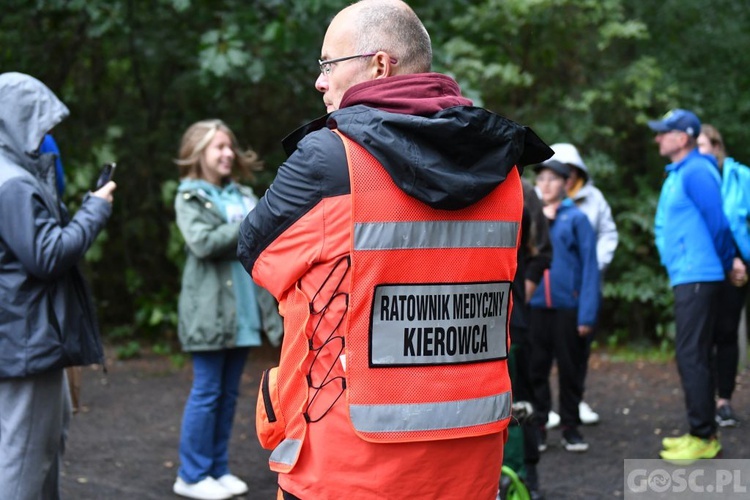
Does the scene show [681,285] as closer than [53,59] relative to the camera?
Yes

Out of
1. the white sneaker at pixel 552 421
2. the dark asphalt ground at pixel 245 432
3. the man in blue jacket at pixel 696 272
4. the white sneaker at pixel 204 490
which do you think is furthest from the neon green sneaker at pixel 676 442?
the white sneaker at pixel 204 490

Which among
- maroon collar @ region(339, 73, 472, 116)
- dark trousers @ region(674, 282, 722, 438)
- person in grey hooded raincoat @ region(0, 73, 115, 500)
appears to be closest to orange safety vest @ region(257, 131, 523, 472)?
maroon collar @ region(339, 73, 472, 116)

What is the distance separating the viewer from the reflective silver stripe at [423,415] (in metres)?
2.50

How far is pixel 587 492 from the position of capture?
5801 mm

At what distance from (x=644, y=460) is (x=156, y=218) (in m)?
7.05

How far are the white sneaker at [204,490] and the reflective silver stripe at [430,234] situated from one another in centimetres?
336

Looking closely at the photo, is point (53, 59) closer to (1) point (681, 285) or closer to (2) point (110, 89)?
(2) point (110, 89)

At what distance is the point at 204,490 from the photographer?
5.55 meters

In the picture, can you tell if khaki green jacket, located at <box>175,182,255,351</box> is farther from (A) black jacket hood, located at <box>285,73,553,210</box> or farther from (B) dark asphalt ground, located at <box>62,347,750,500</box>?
(A) black jacket hood, located at <box>285,73,553,210</box>

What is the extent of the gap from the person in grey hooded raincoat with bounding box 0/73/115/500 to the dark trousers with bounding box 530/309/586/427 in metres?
3.71

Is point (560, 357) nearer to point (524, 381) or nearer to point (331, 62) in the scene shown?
point (524, 381)

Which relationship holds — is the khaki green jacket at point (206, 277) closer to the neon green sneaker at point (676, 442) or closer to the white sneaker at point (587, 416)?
the neon green sneaker at point (676, 442)

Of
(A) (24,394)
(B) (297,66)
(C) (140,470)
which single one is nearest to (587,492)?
(C) (140,470)

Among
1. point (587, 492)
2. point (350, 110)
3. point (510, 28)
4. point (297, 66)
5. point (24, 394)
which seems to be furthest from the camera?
point (510, 28)
